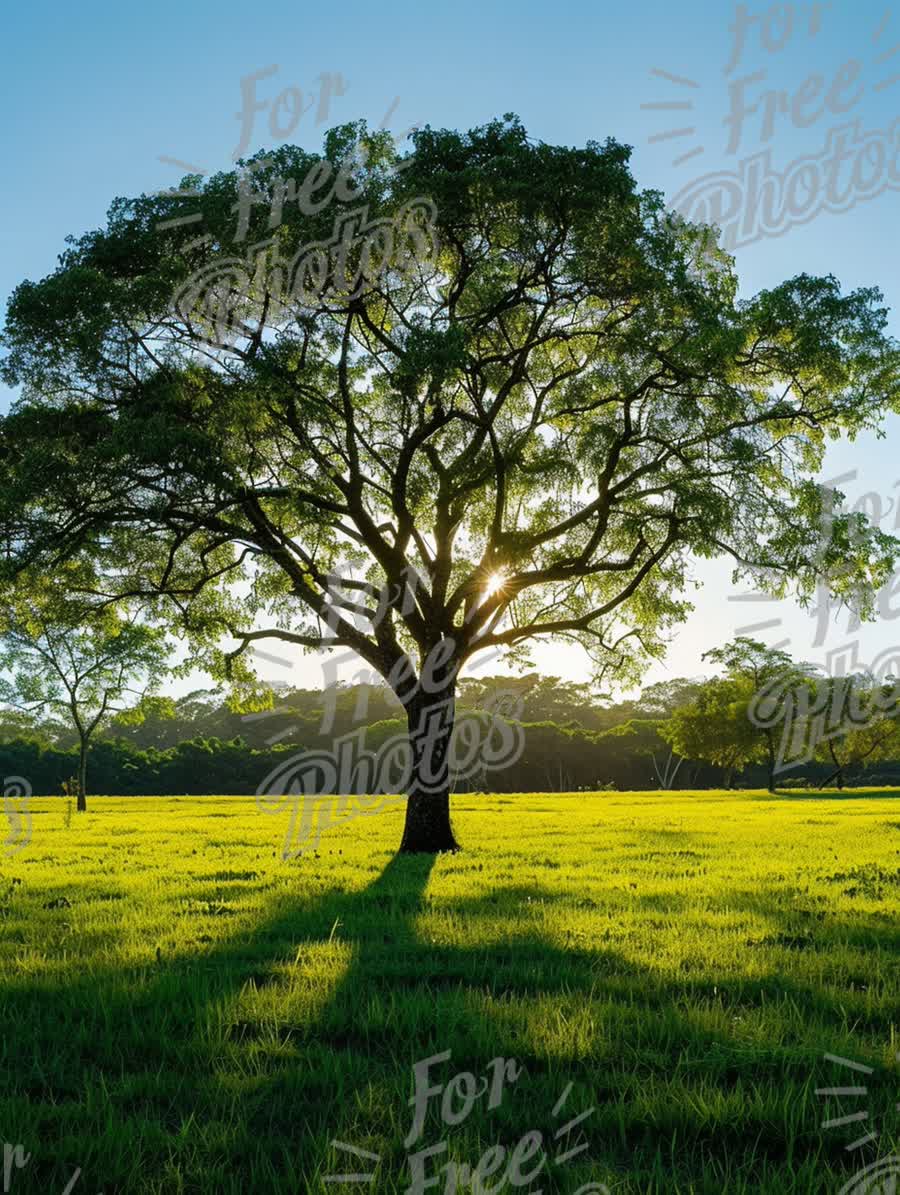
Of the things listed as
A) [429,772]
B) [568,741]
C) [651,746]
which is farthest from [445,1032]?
[651,746]

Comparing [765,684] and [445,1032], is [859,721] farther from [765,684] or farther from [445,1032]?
[445,1032]

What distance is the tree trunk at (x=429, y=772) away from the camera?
16.8 meters

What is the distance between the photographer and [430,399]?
16469 millimetres

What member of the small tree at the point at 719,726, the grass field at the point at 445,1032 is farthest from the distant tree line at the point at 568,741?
the grass field at the point at 445,1032

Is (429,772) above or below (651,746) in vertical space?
above

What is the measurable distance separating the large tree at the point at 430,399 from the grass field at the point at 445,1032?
24.5ft

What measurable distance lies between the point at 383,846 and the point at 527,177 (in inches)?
573

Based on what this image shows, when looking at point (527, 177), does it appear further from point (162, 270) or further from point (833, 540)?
point (833, 540)

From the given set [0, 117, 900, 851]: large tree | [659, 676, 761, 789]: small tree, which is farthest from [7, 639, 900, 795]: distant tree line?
[0, 117, 900, 851]: large tree

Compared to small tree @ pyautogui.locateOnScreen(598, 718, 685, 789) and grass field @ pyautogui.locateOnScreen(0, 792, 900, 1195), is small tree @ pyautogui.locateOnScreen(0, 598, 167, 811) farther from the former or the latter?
small tree @ pyautogui.locateOnScreen(598, 718, 685, 789)

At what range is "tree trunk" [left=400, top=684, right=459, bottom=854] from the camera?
16.8m

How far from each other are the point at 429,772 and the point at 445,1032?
12.0 metres

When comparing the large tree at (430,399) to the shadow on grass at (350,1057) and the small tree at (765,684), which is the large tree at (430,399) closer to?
the shadow on grass at (350,1057)

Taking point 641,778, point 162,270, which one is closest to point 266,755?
point 641,778
